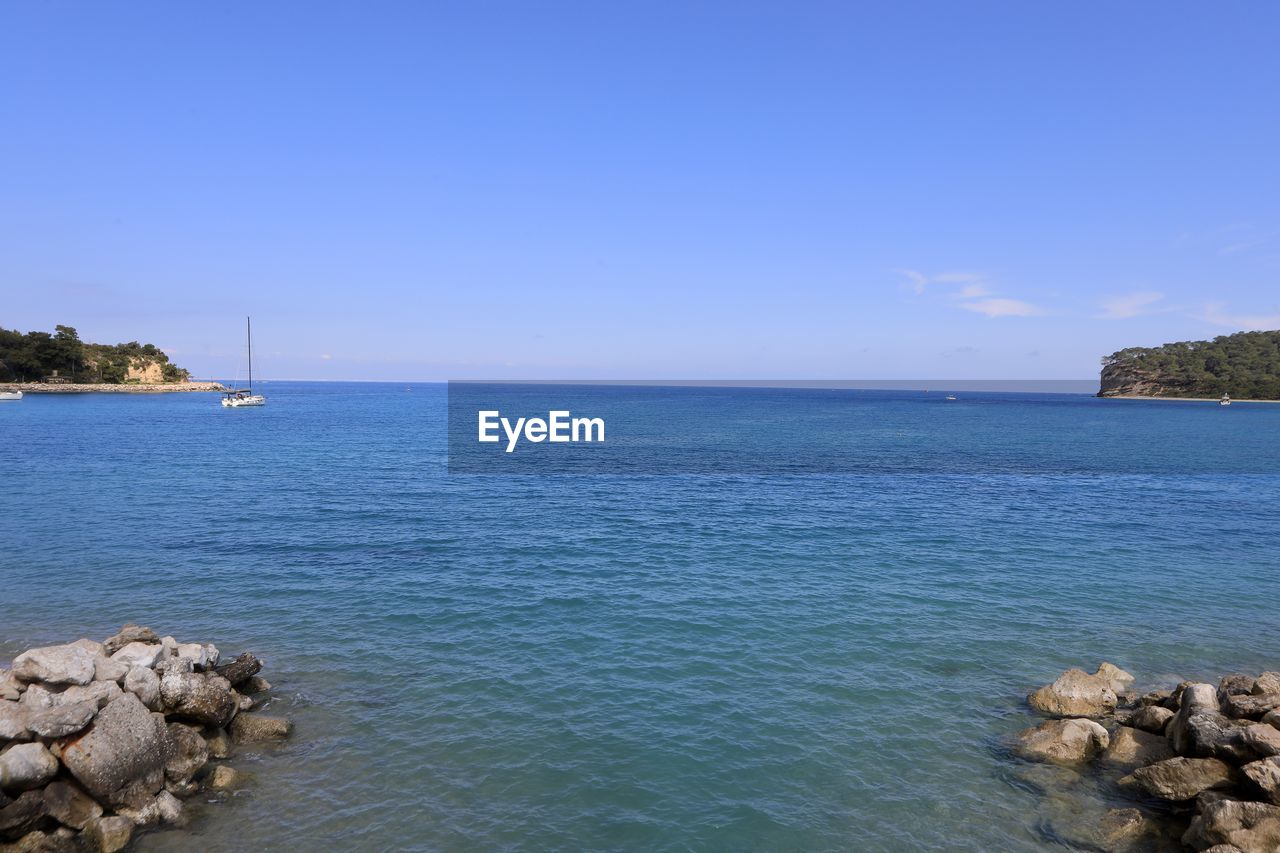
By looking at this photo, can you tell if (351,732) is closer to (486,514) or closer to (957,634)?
(957,634)

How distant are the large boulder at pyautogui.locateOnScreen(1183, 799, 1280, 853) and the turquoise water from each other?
10.1ft

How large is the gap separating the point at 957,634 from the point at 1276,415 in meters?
217

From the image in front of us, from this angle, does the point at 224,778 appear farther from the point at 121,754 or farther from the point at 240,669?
the point at 240,669

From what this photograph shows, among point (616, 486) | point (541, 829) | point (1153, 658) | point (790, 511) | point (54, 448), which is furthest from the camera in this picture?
point (54, 448)

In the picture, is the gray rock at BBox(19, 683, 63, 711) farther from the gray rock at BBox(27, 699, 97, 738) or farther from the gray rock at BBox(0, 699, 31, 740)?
the gray rock at BBox(27, 699, 97, 738)

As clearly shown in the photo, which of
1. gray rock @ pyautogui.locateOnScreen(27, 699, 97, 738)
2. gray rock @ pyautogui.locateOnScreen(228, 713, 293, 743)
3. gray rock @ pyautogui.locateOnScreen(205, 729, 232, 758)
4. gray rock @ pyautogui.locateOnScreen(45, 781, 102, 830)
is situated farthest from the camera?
gray rock @ pyautogui.locateOnScreen(228, 713, 293, 743)

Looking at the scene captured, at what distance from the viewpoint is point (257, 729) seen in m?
20.3

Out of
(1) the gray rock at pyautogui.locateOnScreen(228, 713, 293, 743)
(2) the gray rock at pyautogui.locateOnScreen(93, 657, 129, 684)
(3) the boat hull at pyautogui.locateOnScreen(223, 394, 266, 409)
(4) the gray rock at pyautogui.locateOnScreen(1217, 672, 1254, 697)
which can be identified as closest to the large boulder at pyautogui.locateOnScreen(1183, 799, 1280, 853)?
(1) the gray rock at pyautogui.locateOnScreen(228, 713, 293, 743)

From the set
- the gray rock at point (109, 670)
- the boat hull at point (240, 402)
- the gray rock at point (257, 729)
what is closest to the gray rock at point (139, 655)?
the gray rock at point (109, 670)

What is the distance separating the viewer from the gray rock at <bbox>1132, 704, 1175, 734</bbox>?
2031cm

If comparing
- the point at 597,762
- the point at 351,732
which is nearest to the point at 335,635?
the point at 351,732

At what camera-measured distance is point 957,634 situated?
2869 centimetres

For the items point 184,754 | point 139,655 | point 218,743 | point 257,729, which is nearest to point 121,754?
point 184,754

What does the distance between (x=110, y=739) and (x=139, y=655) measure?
158 inches
